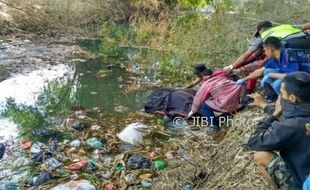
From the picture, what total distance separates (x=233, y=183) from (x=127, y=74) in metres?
4.49

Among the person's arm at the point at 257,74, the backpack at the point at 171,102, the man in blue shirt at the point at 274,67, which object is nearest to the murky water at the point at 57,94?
the backpack at the point at 171,102

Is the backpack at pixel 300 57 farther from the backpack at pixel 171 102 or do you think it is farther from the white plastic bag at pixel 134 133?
the white plastic bag at pixel 134 133

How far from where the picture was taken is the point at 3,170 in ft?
14.0

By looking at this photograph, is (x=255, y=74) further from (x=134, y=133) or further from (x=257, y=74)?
(x=134, y=133)

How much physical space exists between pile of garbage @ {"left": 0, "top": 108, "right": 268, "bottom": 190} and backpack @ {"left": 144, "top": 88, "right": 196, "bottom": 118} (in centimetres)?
19

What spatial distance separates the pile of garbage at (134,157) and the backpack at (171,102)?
19 centimetres

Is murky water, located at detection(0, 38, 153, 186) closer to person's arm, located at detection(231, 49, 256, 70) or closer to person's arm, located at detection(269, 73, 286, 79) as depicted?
person's arm, located at detection(231, 49, 256, 70)

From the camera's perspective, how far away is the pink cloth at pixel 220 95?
198 inches

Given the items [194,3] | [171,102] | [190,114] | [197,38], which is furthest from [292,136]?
[194,3]

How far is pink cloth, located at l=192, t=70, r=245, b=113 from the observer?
16.5ft

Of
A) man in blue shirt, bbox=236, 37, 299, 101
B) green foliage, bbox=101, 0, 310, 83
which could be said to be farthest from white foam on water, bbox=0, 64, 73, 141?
man in blue shirt, bbox=236, 37, 299, 101

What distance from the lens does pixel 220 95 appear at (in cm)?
506

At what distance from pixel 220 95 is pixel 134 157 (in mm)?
1335

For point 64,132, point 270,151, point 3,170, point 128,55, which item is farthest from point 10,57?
point 270,151
